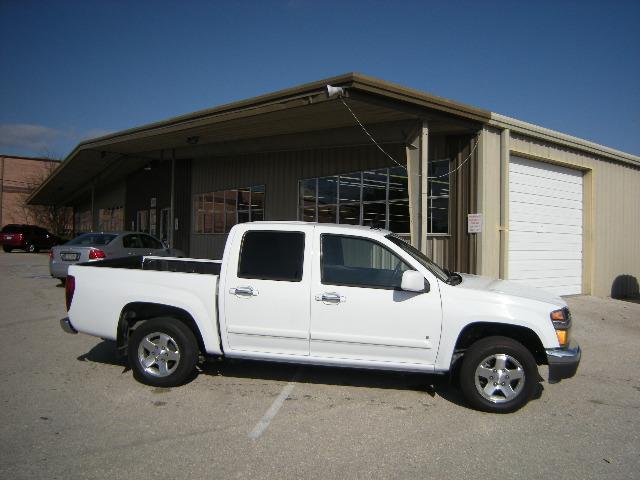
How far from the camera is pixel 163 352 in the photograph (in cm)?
520

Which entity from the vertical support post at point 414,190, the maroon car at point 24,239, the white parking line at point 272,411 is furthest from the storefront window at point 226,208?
the maroon car at point 24,239

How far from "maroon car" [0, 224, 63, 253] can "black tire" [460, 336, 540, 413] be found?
30.7m

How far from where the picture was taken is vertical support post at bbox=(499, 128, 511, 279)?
32.7 feet

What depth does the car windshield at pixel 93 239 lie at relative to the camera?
490 inches

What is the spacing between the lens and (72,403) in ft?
15.4

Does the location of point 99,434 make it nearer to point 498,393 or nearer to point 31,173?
point 498,393

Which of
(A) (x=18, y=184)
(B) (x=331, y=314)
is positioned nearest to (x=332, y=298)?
(B) (x=331, y=314)

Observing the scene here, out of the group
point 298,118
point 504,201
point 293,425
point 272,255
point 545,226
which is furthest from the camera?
point 545,226

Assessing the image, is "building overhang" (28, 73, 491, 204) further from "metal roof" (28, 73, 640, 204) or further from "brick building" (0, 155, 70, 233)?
"brick building" (0, 155, 70, 233)

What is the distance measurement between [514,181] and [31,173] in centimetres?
4661

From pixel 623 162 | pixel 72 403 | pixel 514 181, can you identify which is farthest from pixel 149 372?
pixel 623 162

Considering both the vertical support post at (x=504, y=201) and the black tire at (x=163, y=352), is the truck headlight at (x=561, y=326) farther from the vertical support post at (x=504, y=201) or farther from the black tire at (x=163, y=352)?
the vertical support post at (x=504, y=201)

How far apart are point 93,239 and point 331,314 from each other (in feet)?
32.4

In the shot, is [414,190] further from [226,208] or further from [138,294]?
[226,208]
